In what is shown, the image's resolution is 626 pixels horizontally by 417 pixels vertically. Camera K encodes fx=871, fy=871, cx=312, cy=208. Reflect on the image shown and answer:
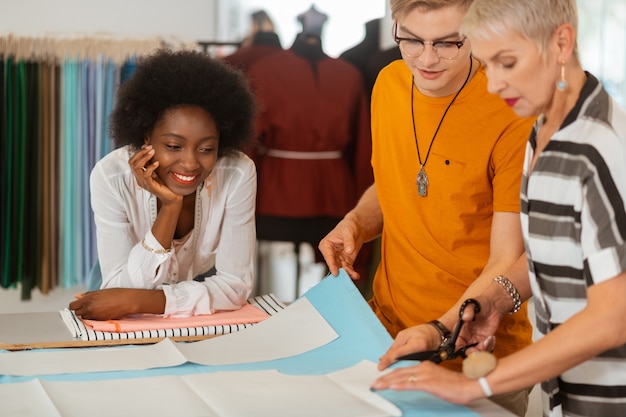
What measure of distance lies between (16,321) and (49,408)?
732mm

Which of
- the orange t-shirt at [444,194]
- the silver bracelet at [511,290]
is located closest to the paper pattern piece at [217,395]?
the silver bracelet at [511,290]

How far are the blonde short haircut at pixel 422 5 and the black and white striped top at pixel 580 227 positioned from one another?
1.07 feet

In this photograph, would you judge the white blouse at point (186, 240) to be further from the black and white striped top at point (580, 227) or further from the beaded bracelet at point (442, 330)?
the black and white striped top at point (580, 227)

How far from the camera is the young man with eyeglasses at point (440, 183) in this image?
1.66 meters

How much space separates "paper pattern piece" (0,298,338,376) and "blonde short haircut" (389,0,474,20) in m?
0.64

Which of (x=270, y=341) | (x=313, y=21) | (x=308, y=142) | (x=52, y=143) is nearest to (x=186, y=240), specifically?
(x=270, y=341)

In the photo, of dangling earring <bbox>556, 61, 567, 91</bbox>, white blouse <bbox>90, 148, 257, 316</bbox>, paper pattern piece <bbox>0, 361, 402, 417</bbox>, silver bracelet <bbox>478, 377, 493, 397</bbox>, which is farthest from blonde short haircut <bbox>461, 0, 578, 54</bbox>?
white blouse <bbox>90, 148, 257, 316</bbox>

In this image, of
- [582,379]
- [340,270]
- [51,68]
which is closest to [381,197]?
[340,270]

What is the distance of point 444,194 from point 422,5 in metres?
0.39

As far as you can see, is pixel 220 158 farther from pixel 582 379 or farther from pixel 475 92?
pixel 582 379

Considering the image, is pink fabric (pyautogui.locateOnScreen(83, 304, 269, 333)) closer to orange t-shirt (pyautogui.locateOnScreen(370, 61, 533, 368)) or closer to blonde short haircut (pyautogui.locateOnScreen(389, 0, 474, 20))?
orange t-shirt (pyautogui.locateOnScreen(370, 61, 533, 368))

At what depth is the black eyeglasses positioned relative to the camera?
1.66 metres

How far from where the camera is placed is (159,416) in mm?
1312

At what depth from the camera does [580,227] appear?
1.25 meters
